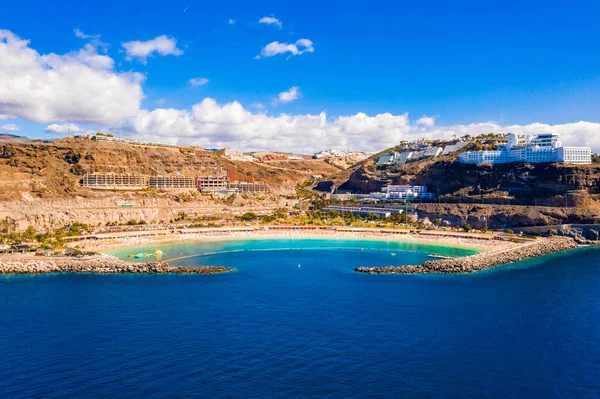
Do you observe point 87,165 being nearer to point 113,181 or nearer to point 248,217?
point 113,181

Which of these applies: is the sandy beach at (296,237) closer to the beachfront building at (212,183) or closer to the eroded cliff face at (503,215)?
the eroded cliff face at (503,215)

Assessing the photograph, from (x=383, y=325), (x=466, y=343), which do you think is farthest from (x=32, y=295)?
(x=466, y=343)

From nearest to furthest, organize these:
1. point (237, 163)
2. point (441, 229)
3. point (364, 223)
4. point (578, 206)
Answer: point (578, 206) < point (441, 229) < point (364, 223) < point (237, 163)

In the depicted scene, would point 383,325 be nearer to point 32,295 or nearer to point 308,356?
point 308,356

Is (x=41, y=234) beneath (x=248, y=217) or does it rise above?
beneath

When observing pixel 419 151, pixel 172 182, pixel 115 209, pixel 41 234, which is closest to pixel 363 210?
pixel 419 151

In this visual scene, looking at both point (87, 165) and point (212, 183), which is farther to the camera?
point (212, 183)
